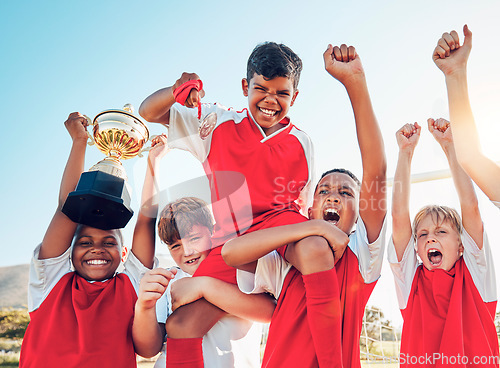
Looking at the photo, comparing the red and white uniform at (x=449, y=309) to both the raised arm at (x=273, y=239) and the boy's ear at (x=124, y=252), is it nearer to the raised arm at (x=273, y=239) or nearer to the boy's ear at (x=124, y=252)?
the raised arm at (x=273, y=239)

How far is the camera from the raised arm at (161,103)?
1629mm

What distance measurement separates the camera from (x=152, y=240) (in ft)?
6.21

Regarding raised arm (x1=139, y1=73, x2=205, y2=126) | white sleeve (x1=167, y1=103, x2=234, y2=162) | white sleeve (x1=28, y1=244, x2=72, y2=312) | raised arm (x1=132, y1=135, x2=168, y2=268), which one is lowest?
white sleeve (x1=28, y1=244, x2=72, y2=312)

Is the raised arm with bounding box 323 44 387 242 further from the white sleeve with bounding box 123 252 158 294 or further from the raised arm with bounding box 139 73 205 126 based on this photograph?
the white sleeve with bounding box 123 252 158 294

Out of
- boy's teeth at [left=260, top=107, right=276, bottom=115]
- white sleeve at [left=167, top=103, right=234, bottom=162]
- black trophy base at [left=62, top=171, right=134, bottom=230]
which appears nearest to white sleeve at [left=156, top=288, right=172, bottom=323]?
black trophy base at [left=62, top=171, right=134, bottom=230]

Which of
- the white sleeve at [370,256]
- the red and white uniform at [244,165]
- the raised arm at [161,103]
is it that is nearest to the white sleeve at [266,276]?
the red and white uniform at [244,165]

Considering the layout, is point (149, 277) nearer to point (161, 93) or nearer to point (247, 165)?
point (247, 165)

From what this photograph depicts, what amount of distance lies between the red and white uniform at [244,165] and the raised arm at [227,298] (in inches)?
7.7

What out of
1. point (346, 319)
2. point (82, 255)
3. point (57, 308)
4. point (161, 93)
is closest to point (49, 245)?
point (82, 255)

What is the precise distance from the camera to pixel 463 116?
1.64 meters

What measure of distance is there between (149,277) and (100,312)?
330mm

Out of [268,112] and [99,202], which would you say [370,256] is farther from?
[99,202]

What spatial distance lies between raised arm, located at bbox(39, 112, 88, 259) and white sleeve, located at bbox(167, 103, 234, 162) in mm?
429

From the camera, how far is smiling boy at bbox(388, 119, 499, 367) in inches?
60.2
